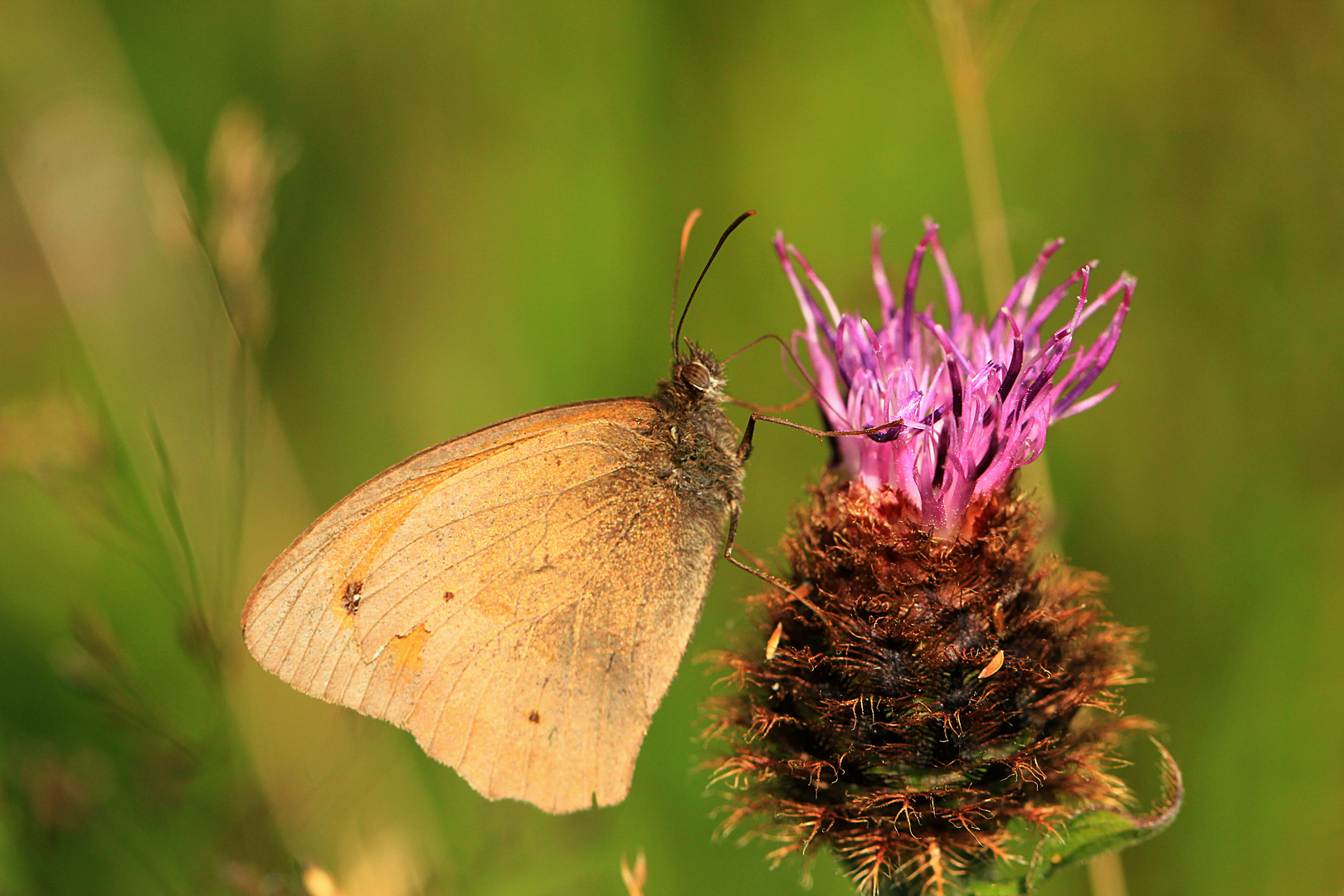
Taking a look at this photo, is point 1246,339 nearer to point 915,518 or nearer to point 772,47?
point 915,518

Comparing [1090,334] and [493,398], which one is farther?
[493,398]

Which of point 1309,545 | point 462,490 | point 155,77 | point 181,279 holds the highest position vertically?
point 155,77

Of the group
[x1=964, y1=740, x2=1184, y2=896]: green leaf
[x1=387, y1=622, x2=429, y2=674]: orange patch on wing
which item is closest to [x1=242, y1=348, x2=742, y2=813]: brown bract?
[x1=387, y1=622, x2=429, y2=674]: orange patch on wing

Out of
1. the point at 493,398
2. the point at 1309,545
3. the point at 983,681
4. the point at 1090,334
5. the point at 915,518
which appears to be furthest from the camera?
the point at 493,398

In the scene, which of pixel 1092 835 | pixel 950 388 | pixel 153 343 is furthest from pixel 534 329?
pixel 1092 835

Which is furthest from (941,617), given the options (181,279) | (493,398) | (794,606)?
(181,279)

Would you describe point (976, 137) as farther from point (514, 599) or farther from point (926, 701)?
point (514, 599)

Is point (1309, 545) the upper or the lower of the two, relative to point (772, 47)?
lower

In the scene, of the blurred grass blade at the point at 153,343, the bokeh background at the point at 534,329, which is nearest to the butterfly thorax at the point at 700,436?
the bokeh background at the point at 534,329

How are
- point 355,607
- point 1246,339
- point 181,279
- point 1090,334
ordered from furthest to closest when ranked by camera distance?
point 181,279
point 1090,334
point 1246,339
point 355,607
